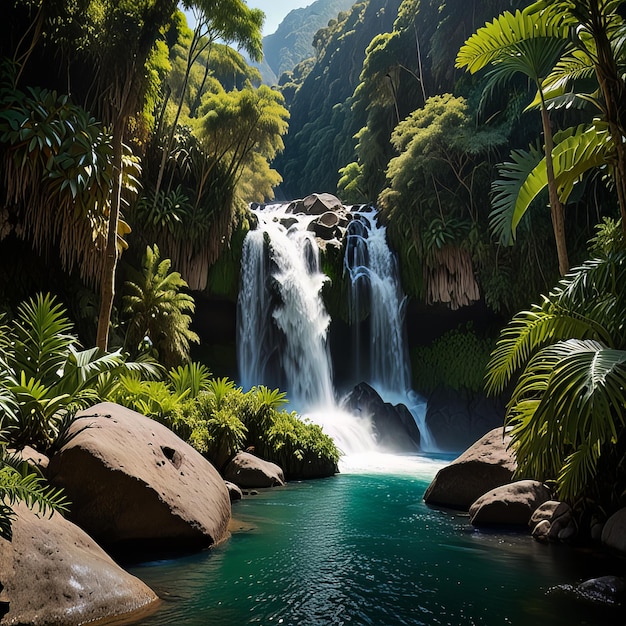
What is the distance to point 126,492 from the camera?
16.8 ft

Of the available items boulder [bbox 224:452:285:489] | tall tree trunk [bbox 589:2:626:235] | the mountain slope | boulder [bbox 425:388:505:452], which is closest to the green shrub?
boulder [bbox 425:388:505:452]

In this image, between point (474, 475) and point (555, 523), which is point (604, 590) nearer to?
point (555, 523)

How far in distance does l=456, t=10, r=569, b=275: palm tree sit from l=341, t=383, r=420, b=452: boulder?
10.1 metres

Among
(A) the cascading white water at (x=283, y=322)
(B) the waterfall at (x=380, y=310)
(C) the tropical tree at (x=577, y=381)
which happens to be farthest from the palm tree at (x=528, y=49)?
(B) the waterfall at (x=380, y=310)

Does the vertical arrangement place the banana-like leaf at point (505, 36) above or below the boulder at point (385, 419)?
above

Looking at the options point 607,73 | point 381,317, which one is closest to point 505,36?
point 607,73

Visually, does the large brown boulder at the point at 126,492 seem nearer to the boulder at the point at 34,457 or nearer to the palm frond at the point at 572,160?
the boulder at the point at 34,457

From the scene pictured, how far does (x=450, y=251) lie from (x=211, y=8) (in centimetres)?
1026

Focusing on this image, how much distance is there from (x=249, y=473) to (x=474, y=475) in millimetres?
3754

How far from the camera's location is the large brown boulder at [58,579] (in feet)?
10.9

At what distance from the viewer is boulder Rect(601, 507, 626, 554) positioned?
5.20 meters

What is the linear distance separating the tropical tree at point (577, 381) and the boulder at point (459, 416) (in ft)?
41.6

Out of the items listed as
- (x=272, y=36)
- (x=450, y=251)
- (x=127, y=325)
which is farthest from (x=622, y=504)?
(x=272, y=36)

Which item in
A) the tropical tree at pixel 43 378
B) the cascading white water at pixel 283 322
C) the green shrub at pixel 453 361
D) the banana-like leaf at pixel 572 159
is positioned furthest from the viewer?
the green shrub at pixel 453 361
